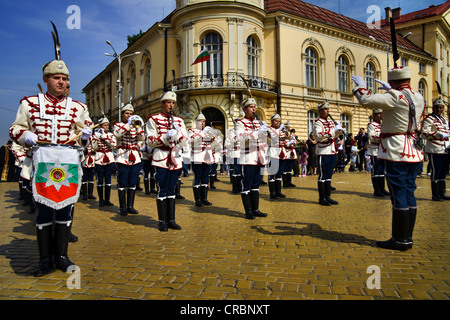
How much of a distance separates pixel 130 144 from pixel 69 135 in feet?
11.9

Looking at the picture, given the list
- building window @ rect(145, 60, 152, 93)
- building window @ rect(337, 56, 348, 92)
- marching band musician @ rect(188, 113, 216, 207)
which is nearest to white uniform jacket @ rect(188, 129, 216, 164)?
marching band musician @ rect(188, 113, 216, 207)

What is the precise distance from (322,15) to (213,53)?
13328 mm

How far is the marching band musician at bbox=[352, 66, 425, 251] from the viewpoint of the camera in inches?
173

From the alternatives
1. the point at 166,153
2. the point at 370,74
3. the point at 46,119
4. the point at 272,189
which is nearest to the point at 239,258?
the point at 166,153

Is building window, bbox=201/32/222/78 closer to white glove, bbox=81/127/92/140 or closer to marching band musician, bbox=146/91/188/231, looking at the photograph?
marching band musician, bbox=146/91/188/231

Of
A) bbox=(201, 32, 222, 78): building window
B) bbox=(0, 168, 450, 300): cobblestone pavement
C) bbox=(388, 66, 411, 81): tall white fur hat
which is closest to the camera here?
bbox=(0, 168, 450, 300): cobblestone pavement

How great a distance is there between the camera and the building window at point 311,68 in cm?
2867

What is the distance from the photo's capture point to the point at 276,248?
14.9ft

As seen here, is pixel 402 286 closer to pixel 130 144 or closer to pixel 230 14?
pixel 130 144

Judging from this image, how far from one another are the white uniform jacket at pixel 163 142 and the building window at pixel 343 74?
28.4 m

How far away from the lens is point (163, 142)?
5855 millimetres

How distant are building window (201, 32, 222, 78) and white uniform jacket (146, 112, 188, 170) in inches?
769

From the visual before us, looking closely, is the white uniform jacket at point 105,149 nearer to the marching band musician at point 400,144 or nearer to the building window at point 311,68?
the marching band musician at point 400,144

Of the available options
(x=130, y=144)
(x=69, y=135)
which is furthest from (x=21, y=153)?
(x=130, y=144)
